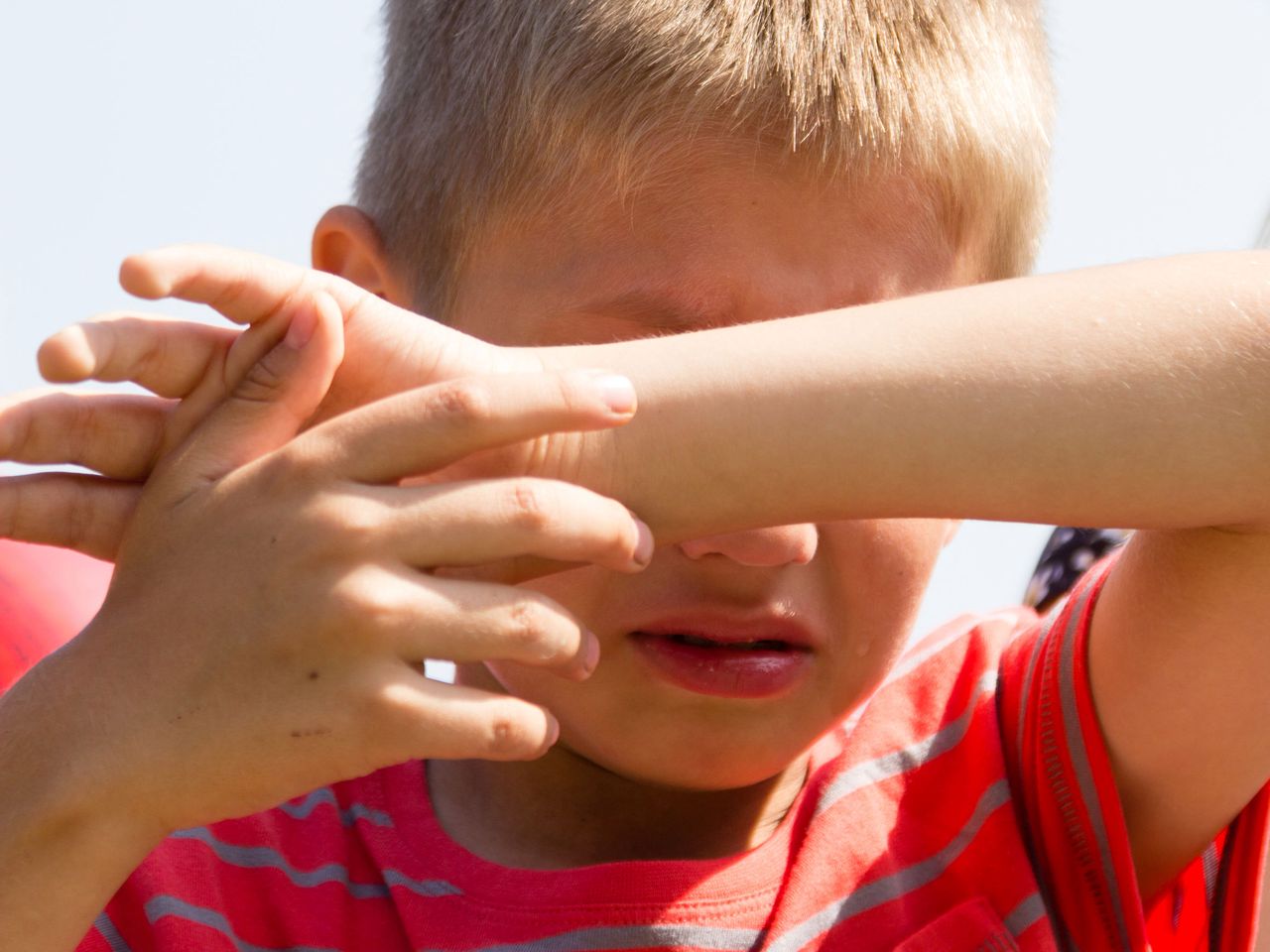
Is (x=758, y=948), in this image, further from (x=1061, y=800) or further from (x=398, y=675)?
(x=398, y=675)

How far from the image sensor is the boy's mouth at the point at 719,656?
38.7 inches

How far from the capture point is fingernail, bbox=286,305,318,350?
0.73 meters

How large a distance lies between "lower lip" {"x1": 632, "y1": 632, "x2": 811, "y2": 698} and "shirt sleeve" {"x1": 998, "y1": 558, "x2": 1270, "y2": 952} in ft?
0.77

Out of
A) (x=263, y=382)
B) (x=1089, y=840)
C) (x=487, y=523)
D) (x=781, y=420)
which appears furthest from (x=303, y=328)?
(x=1089, y=840)

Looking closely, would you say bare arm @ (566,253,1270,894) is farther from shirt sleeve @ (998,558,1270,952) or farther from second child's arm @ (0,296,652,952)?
shirt sleeve @ (998,558,1270,952)

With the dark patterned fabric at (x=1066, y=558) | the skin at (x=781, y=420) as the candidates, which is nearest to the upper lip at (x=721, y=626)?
the skin at (x=781, y=420)

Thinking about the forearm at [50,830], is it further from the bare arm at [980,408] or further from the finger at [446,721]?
the bare arm at [980,408]

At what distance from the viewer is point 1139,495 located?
0.80 m

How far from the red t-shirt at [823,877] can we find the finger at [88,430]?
41cm

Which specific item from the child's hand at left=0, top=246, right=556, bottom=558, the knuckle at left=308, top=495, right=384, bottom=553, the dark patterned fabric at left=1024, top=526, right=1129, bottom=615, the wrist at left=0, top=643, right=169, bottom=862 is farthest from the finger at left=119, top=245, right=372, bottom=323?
the dark patterned fabric at left=1024, top=526, right=1129, bottom=615

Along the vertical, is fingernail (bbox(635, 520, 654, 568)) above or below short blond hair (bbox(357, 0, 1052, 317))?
below

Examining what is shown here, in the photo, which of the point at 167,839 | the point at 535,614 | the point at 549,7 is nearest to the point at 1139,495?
the point at 535,614

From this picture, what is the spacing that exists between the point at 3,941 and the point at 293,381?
1.13 ft

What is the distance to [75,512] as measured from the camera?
2.57 feet
